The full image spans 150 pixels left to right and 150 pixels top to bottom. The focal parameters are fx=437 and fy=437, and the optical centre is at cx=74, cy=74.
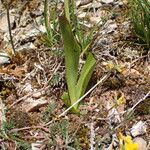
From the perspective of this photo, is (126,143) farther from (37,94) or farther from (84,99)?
(37,94)

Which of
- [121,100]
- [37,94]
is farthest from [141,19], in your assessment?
[37,94]

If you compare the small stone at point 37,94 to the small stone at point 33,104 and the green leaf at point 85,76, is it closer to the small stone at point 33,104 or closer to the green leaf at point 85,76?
the small stone at point 33,104

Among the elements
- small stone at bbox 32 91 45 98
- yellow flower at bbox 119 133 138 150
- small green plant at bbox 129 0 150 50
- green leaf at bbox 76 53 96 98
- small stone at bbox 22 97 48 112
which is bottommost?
yellow flower at bbox 119 133 138 150

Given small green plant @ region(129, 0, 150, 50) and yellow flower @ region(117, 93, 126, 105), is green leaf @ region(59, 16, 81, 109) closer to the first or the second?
yellow flower @ region(117, 93, 126, 105)

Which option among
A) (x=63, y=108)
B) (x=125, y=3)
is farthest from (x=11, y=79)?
(x=125, y=3)

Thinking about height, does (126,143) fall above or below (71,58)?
below

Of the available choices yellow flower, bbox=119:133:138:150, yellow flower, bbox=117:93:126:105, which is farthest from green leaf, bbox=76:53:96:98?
yellow flower, bbox=119:133:138:150
